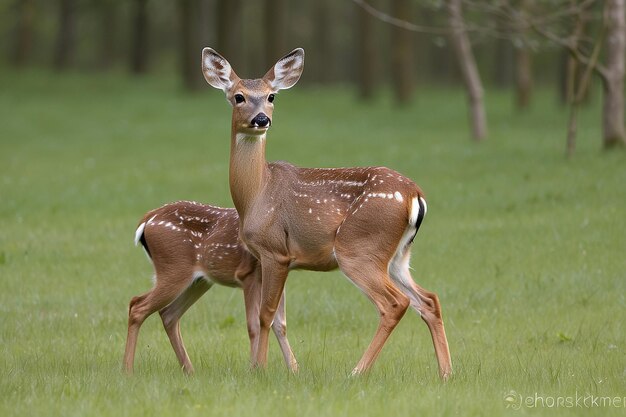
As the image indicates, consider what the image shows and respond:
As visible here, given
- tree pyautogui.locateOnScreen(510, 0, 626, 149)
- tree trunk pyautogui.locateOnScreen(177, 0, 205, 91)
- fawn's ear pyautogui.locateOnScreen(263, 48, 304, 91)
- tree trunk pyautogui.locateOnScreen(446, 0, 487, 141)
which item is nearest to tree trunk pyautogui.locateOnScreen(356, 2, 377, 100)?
tree trunk pyautogui.locateOnScreen(177, 0, 205, 91)

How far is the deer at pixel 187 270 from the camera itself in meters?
7.80

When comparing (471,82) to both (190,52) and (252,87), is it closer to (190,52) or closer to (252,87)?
(190,52)

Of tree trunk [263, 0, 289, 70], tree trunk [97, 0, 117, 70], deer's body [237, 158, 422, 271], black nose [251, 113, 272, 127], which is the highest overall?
black nose [251, 113, 272, 127]

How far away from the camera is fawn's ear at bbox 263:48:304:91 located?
783cm

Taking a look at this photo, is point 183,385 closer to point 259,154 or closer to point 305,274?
point 259,154

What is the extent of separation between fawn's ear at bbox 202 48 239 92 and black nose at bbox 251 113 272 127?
498 mm

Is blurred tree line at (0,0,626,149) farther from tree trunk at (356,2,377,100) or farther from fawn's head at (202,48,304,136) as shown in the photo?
fawn's head at (202,48,304,136)

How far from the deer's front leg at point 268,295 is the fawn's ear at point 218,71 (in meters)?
1.31

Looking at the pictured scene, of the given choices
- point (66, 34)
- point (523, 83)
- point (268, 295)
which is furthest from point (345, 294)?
point (66, 34)

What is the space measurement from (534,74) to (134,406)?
56918 millimetres

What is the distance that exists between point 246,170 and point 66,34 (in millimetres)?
37753

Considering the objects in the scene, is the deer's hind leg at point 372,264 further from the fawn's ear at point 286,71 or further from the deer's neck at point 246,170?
the fawn's ear at point 286,71

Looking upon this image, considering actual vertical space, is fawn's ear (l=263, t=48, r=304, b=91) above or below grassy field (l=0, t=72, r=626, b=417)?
above

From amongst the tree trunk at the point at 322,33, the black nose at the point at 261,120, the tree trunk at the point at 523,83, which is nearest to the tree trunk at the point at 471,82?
the tree trunk at the point at 523,83
